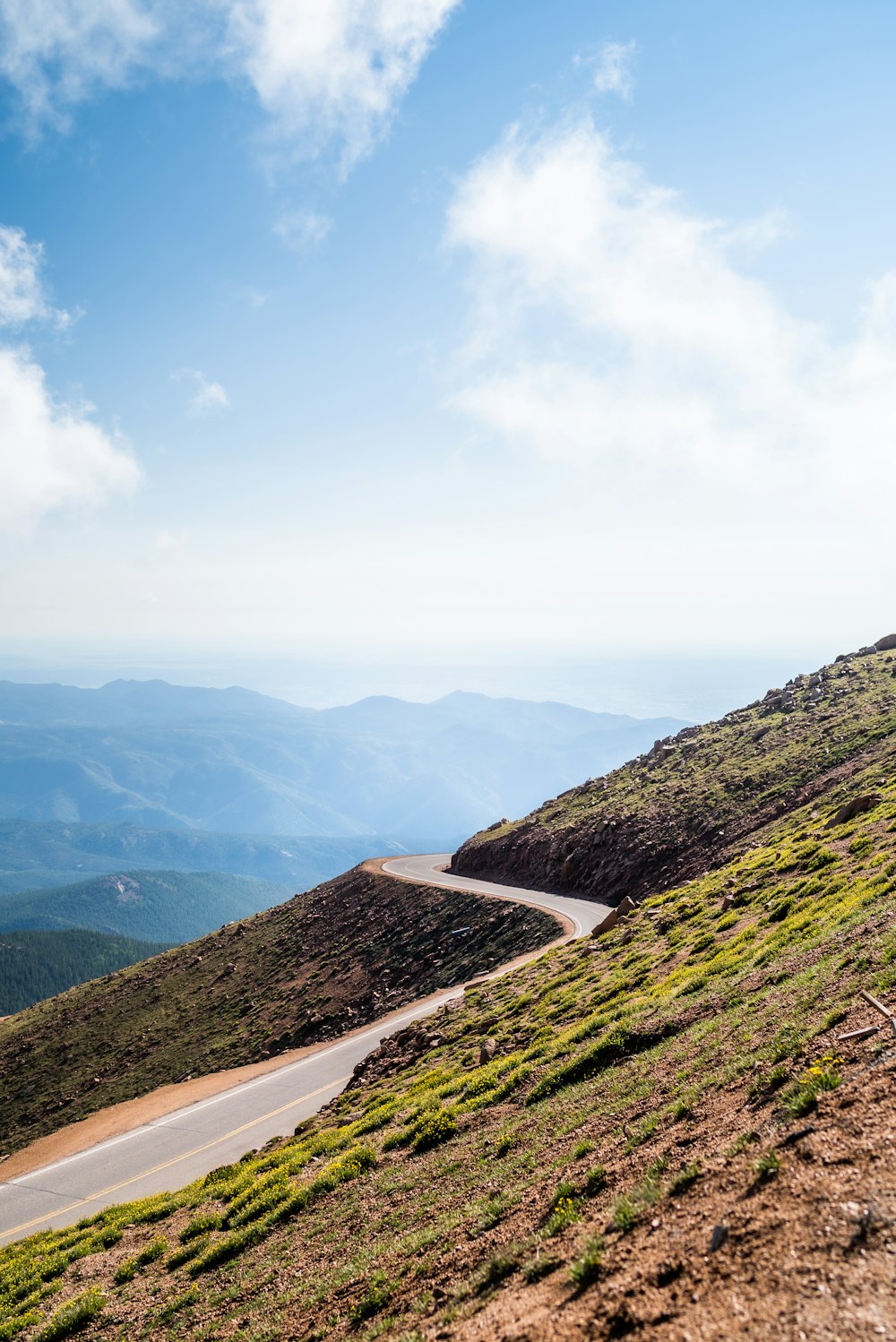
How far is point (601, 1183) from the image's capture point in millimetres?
9633

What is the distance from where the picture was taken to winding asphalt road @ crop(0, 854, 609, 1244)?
26.2 meters

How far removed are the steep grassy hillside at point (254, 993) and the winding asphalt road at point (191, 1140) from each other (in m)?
4.80

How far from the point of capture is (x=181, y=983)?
6512 cm

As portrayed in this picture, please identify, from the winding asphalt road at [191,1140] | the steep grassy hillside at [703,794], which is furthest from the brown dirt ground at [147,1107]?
the steep grassy hillside at [703,794]

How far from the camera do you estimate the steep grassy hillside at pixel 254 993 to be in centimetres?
4609

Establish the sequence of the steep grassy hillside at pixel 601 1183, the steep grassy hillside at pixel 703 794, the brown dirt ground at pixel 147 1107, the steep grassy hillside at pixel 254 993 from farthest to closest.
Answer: the steep grassy hillside at pixel 254 993 < the steep grassy hillside at pixel 703 794 < the brown dirt ground at pixel 147 1107 < the steep grassy hillside at pixel 601 1183

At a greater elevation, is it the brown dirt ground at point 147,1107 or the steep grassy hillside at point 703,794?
the steep grassy hillside at point 703,794

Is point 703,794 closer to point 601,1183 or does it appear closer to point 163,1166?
point 163,1166

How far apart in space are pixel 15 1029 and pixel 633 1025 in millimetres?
76871

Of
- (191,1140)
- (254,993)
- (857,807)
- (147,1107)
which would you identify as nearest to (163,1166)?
(191,1140)

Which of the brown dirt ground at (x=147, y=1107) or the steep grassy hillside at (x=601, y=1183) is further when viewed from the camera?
the brown dirt ground at (x=147, y=1107)

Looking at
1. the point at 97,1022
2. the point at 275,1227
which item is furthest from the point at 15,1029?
the point at 275,1227

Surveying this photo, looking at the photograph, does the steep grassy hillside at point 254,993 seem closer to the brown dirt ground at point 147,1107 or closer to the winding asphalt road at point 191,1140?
the brown dirt ground at point 147,1107

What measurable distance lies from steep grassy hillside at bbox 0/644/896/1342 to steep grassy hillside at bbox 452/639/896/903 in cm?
1967
